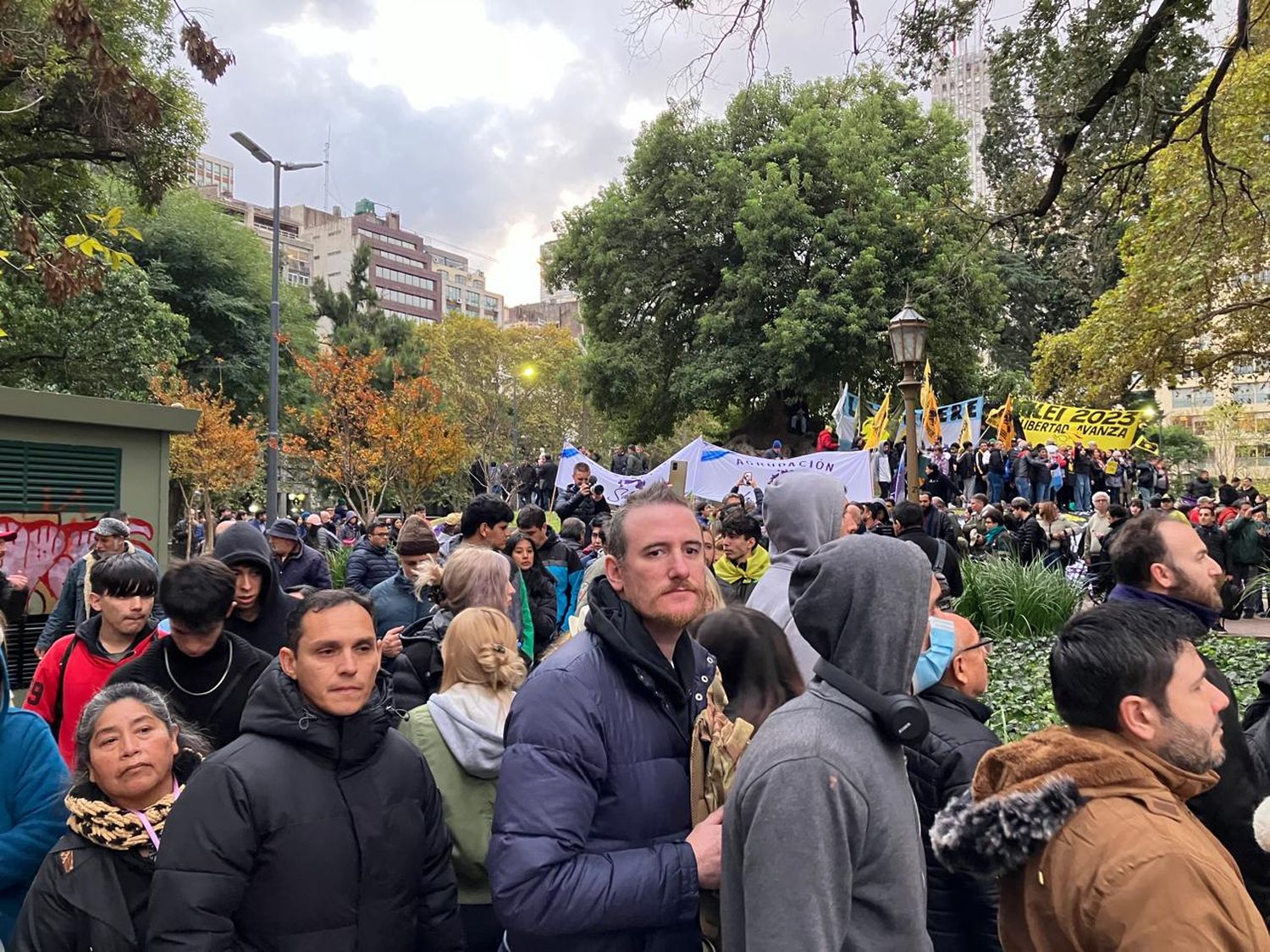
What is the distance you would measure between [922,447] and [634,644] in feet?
65.2

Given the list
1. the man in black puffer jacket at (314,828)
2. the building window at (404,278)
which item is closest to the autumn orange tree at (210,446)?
the man in black puffer jacket at (314,828)

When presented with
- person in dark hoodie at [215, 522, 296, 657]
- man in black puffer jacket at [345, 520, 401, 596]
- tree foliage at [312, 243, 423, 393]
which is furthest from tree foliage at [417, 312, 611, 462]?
person in dark hoodie at [215, 522, 296, 657]

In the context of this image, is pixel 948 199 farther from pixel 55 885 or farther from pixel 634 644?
pixel 55 885

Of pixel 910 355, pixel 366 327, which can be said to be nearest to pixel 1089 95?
pixel 910 355

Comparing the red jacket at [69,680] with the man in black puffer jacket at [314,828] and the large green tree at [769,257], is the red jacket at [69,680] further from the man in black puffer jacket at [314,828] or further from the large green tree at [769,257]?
the large green tree at [769,257]

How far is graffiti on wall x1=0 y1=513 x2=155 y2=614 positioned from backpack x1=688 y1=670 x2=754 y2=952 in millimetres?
6394

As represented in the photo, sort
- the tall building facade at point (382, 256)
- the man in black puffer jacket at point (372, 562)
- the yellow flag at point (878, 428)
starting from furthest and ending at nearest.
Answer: the tall building facade at point (382, 256) < the yellow flag at point (878, 428) < the man in black puffer jacket at point (372, 562)

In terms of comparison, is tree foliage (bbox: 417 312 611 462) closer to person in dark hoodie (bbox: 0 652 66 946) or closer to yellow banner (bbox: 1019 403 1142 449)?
yellow banner (bbox: 1019 403 1142 449)

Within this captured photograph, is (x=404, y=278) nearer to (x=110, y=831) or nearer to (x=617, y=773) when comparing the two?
(x=110, y=831)

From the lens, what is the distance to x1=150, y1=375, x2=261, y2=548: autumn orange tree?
35188 mm

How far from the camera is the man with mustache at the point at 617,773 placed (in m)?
2.08

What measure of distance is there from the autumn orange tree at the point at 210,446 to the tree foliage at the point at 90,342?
8835 millimetres

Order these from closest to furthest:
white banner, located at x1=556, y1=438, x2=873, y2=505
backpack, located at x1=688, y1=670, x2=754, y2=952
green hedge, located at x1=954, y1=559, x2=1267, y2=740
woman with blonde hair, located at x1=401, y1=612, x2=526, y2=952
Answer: backpack, located at x1=688, y1=670, x2=754, y2=952, woman with blonde hair, located at x1=401, y1=612, x2=526, y2=952, green hedge, located at x1=954, y1=559, x2=1267, y2=740, white banner, located at x1=556, y1=438, x2=873, y2=505

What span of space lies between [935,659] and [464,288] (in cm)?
14468
